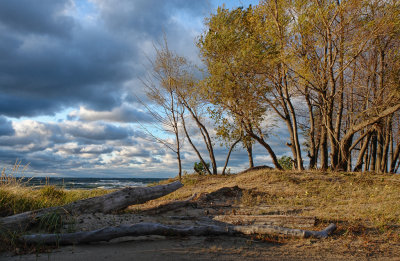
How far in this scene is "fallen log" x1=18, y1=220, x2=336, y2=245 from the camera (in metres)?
6.11

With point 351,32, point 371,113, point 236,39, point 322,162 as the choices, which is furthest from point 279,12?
point 322,162

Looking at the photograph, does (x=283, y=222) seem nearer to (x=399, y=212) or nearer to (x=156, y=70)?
(x=399, y=212)

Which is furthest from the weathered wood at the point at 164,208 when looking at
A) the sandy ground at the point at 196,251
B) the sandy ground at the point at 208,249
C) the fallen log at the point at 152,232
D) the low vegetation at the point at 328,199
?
the sandy ground at the point at 196,251

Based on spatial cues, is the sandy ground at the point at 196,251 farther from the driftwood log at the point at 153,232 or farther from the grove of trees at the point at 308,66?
the grove of trees at the point at 308,66

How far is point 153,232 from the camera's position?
21.2ft

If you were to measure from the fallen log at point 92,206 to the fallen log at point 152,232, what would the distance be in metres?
0.94

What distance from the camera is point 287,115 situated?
1812cm

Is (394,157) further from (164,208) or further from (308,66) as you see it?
(164,208)

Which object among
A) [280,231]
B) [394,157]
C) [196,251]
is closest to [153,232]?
[196,251]

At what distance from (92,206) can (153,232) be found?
2.66 m

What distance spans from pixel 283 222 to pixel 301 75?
946cm

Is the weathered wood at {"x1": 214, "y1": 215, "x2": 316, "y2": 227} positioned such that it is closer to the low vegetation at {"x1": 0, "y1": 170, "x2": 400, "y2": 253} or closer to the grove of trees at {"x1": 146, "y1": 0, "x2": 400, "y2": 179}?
the low vegetation at {"x1": 0, "y1": 170, "x2": 400, "y2": 253}

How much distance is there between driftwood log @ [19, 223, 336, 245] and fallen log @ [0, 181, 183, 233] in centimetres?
95

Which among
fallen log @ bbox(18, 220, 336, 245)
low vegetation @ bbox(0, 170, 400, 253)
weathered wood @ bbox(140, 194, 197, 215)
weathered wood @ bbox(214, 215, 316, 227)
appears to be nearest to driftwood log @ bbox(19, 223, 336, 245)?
fallen log @ bbox(18, 220, 336, 245)
